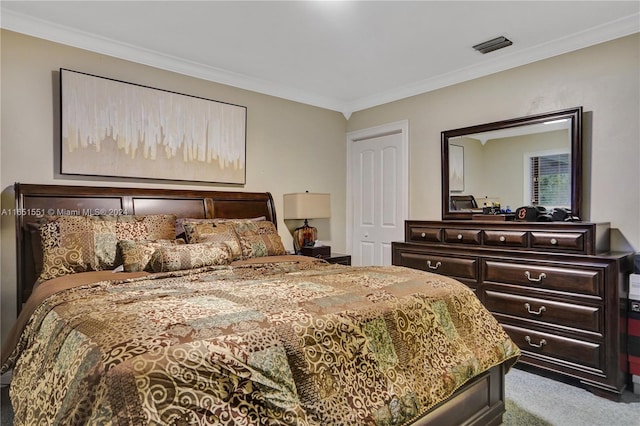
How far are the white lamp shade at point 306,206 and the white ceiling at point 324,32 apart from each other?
1.22 meters

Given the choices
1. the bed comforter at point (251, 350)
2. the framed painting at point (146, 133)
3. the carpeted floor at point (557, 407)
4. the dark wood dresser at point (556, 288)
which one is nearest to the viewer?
the bed comforter at point (251, 350)

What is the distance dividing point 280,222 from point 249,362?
3.07 metres

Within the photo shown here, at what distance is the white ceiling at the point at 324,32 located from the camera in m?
2.55

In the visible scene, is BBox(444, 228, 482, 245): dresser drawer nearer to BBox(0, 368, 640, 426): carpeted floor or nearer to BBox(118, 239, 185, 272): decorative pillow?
BBox(0, 368, 640, 426): carpeted floor

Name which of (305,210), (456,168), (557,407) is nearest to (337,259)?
(305,210)

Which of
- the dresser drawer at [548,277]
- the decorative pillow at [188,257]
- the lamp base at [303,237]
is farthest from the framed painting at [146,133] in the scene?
the dresser drawer at [548,277]

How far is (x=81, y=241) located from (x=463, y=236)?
2.87 metres

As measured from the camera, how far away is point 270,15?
104 inches

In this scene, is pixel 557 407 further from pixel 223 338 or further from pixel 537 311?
pixel 223 338

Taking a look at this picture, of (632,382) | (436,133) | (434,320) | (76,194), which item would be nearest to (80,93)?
(76,194)

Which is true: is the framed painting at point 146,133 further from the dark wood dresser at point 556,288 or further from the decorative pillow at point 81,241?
the dark wood dresser at point 556,288

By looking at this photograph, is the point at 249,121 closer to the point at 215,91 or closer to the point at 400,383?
the point at 215,91

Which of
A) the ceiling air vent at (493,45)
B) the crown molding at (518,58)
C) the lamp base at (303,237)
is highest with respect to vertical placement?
the ceiling air vent at (493,45)

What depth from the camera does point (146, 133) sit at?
127 inches
